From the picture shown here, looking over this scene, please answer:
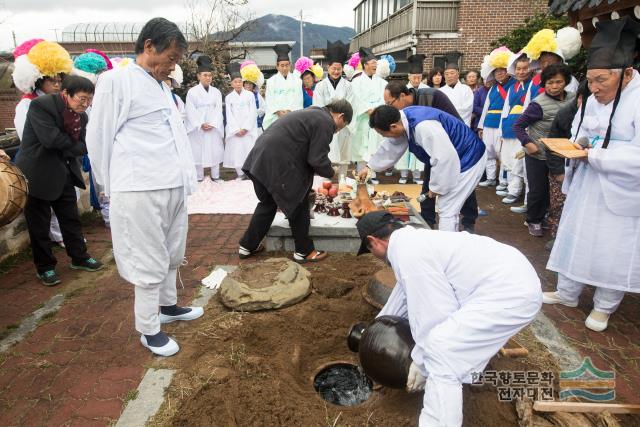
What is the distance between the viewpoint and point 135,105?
2850 millimetres

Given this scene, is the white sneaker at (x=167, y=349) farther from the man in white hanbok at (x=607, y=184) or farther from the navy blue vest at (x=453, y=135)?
the man in white hanbok at (x=607, y=184)

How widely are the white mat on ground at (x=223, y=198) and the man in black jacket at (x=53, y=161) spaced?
2367mm

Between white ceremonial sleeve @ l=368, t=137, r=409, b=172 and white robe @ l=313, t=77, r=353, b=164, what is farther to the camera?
white robe @ l=313, t=77, r=353, b=164

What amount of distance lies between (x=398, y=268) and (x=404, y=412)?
949 millimetres

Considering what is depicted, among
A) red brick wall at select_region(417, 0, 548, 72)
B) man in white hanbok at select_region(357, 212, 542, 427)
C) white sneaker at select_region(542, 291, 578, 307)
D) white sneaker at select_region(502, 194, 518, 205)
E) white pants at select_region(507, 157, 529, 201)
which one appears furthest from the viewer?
red brick wall at select_region(417, 0, 548, 72)

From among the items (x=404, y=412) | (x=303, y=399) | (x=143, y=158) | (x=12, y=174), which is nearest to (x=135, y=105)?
(x=143, y=158)

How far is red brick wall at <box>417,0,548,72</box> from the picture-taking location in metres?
16.2

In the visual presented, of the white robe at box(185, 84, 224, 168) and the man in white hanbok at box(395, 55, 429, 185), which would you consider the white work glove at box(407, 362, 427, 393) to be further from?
the white robe at box(185, 84, 224, 168)

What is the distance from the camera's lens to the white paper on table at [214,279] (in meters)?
4.48

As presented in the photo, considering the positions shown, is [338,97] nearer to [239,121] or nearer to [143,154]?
[239,121]

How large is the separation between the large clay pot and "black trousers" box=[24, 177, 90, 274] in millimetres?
3601

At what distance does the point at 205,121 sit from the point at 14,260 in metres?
4.78

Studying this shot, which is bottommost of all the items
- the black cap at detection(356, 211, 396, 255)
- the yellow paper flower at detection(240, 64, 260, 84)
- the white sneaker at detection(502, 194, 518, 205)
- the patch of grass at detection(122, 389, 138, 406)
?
the patch of grass at detection(122, 389, 138, 406)

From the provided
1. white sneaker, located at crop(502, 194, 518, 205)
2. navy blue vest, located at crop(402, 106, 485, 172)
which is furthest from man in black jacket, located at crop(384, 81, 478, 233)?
white sneaker, located at crop(502, 194, 518, 205)
